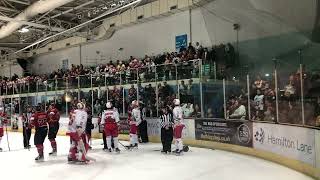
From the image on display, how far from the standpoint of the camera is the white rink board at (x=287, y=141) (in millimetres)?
7996

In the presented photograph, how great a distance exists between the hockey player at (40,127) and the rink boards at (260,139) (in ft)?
15.4

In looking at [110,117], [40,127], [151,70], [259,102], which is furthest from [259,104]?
[151,70]

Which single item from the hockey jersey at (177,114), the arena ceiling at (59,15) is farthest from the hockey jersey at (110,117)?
the arena ceiling at (59,15)

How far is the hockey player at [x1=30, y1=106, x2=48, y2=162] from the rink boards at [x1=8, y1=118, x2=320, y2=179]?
4690 millimetres

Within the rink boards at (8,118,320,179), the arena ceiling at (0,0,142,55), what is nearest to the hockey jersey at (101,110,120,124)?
the rink boards at (8,118,320,179)

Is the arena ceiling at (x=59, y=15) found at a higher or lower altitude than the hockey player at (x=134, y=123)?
higher

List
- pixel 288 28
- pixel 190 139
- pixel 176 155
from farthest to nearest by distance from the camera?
1. pixel 190 139
2. pixel 176 155
3. pixel 288 28

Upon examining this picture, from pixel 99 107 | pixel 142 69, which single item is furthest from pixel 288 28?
pixel 99 107

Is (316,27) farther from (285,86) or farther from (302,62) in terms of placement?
(285,86)

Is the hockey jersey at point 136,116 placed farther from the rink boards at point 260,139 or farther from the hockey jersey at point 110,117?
the rink boards at point 260,139

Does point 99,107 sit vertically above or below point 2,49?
below

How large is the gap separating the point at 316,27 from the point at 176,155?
6280mm

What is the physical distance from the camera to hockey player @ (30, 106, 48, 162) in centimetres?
1109

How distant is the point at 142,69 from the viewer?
1684 centimetres
